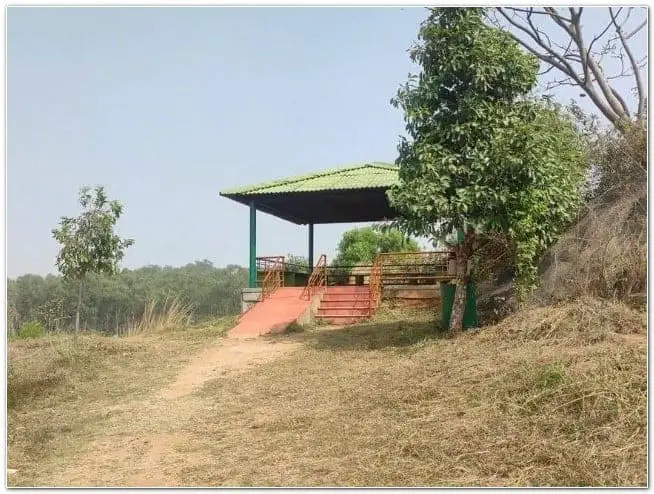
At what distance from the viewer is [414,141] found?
29.6 ft

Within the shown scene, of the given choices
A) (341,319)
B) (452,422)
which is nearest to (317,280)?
(341,319)

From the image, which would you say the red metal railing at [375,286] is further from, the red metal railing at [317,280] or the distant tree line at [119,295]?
the distant tree line at [119,295]

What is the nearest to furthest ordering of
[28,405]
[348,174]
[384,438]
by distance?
[384,438]
[28,405]
[348,174]

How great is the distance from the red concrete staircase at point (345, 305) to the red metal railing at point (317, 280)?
11.0 inches

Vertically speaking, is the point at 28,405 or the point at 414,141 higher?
the point at 414,141

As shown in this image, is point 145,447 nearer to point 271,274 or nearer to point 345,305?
point 345,305

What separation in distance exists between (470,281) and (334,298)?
210 inches

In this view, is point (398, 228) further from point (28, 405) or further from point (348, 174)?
point (348, 174)

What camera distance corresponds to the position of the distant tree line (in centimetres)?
1555

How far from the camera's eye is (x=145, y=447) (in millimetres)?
5406

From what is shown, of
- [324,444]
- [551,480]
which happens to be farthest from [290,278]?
[551,480]

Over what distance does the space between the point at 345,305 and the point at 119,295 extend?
16.9 m

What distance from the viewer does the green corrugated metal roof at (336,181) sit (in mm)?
15581

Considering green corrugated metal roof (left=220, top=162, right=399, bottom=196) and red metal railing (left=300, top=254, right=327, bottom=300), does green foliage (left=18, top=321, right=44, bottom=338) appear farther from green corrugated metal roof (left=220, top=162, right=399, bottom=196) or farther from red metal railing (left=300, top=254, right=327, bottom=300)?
red metal railing (left=300, top=254, right=327, bottom=300)
